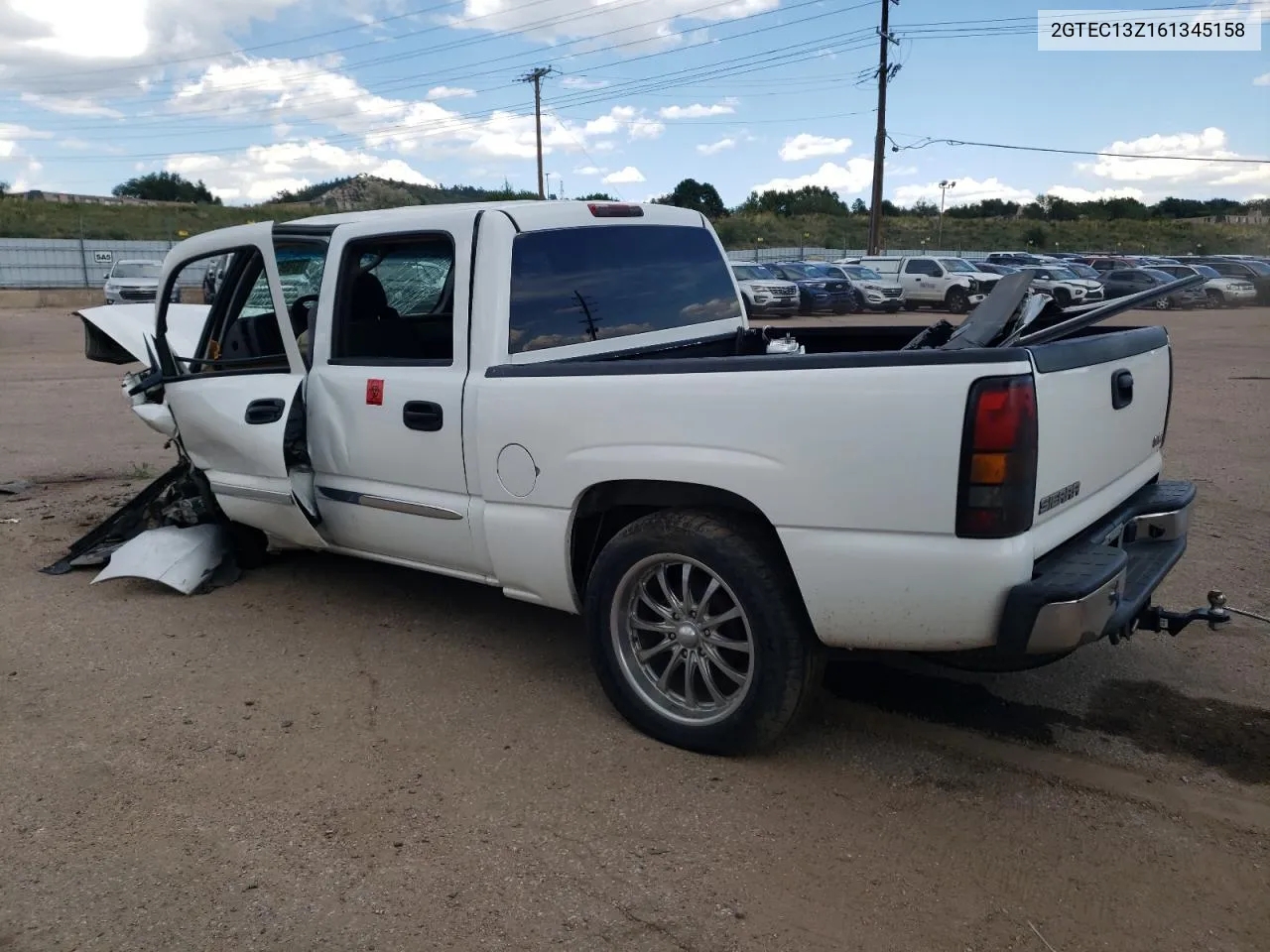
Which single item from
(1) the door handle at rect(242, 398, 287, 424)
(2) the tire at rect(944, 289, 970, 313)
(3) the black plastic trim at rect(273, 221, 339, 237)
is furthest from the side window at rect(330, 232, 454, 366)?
(2) the tire at rect(944, 289, 970, 313)

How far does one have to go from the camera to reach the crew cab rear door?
15.9 feet

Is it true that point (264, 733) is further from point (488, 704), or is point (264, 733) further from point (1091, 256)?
point (1091, 256)

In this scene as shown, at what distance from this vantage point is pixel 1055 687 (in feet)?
13.7

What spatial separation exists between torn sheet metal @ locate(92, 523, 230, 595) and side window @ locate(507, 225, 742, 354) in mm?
2531

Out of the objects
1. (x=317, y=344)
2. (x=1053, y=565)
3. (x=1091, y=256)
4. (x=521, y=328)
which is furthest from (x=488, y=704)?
(x=1091, y=256)

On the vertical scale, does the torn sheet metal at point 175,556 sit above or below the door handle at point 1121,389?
below

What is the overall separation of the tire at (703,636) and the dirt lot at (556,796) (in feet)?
0.51

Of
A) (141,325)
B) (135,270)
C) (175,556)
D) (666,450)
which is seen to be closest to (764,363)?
(666,450)

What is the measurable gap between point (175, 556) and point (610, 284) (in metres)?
2.81

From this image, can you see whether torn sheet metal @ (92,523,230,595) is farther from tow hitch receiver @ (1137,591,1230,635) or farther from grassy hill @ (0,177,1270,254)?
grassy hill @ (0,177,1270,254)

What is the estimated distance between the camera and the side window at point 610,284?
4.20 m

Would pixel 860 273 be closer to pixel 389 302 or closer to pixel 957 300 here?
pixel 957 300

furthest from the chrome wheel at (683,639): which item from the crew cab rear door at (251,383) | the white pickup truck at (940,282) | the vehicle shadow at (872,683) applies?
the white pickup truck at (940,282)

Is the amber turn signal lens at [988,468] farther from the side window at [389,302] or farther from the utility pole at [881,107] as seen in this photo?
the utility pole at [881,107]
